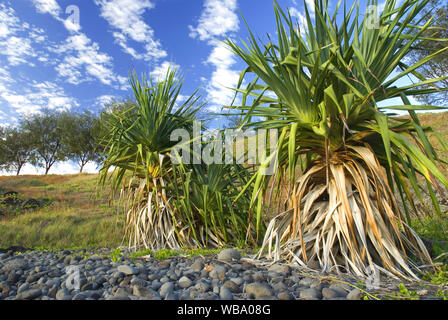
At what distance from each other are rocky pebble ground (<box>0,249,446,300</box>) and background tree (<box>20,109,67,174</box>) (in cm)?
3164

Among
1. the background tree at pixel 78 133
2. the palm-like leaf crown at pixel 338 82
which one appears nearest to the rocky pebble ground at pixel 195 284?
the palm-like leaf crown at pixel 338 82

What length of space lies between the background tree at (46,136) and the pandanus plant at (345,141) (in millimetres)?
32169

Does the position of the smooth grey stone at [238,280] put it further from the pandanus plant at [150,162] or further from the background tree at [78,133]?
the background tree at [78,133]

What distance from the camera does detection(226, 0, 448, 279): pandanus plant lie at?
243cm

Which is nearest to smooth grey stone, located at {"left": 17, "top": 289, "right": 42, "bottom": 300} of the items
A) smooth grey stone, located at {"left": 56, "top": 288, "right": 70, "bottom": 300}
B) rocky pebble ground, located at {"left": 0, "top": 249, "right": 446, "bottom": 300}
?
rocky pebble ground, located at {"left": 0, "top": 249, "right": 446, "bottom": 300}

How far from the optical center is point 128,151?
5.05 m

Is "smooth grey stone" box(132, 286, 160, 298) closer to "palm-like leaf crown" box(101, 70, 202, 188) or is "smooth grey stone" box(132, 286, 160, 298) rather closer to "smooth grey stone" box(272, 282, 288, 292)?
"smooth grey stone" box(272, 282, 288, 292)

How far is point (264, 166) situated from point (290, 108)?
69cm

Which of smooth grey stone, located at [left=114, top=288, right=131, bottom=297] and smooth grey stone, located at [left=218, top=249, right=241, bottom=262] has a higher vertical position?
smooth grey stone, located at [left=218, top=249, right=241, bottom=262]

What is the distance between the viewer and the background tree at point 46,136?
99.8 feet

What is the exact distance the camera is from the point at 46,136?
30.8 metres

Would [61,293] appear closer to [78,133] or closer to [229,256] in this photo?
[229,256]
